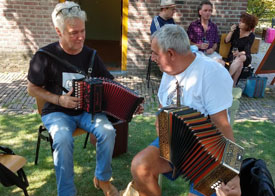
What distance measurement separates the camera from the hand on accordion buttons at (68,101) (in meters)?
2.55

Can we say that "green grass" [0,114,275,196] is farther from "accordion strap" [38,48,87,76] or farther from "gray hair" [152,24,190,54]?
"gray hair" [152,24,190,54]

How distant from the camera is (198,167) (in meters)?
1.86

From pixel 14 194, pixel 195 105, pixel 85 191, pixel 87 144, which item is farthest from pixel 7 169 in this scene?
pixel 195 105

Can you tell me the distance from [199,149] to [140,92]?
148 inches

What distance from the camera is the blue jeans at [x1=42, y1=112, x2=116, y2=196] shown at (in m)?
2.41

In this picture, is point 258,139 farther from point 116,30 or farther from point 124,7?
point 116,30

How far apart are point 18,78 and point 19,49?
2.57ft

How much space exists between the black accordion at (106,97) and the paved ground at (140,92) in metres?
1.95

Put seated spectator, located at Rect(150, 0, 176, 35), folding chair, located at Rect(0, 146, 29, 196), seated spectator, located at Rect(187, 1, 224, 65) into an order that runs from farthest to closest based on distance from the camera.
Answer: seated spectator, located at Rect(187, 1, 224, 65) < seated spectator, located at Rect(150, 0, 176, 35) < folding chair, located at Rect(0, 146, 29, 196)

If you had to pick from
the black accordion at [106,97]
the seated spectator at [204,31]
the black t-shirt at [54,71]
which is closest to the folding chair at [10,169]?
the black t-shirt at [54,71]

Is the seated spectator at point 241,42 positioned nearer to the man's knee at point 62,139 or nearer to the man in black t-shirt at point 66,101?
the man in black t-shirt at point 66,101

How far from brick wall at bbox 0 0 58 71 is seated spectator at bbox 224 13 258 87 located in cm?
404

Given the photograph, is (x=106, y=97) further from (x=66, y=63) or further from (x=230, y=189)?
(x=230, y=189)

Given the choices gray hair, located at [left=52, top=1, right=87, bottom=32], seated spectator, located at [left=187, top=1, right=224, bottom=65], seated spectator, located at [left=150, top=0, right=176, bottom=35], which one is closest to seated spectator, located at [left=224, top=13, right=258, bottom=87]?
seated spectator, located at [left=187, top=1, right=224, bottom=65]
